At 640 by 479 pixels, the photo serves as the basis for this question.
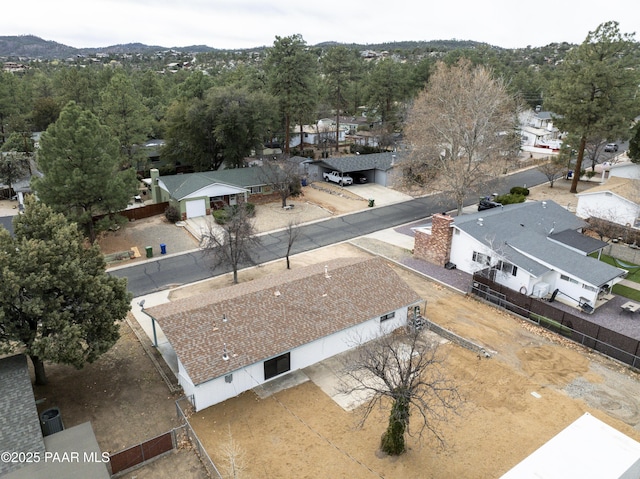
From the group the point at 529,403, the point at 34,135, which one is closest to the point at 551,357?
the point at 529,403

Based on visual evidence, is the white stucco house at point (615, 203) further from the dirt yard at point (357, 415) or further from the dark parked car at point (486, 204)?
the dirt yard at point (357, 415)

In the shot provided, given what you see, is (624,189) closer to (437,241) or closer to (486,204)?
(486,204)

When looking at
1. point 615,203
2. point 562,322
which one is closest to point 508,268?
point 562,322

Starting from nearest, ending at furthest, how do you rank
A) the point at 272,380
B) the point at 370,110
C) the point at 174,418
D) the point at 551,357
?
1. the point at 174,418
2. the point at 272,380
3. the point at 551,357
4. the point at 370,110

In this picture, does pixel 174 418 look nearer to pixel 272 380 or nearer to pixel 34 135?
pixel 272 380

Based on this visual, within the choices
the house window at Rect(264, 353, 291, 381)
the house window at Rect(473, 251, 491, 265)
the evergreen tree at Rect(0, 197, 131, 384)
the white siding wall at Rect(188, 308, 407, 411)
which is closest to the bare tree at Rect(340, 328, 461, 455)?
the white siding wall at Rect(188, 308, 407, 411)

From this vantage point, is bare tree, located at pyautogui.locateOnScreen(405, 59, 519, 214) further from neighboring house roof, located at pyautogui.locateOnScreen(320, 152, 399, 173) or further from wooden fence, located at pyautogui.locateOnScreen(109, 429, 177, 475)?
wooden fence, located at pyautogui.locateOnScreen(109, 429, 177, 475)

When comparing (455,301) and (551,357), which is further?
(455,301)
